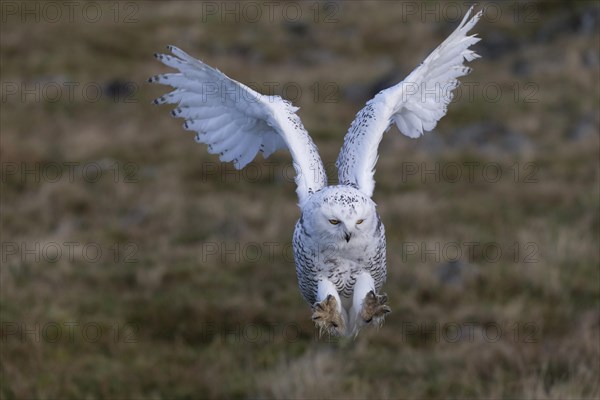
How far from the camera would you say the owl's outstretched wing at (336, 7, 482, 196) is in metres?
4.15

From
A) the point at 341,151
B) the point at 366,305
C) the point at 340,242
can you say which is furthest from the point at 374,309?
the point at 341,151

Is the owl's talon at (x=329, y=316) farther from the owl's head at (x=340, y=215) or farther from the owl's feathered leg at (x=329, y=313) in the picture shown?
the owl's head at (x=340, y=215)

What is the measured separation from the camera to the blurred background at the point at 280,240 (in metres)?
8.73

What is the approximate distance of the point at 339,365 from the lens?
8.65m

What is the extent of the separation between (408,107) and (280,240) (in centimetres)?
831

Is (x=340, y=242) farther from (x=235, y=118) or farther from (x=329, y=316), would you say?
(x=235, y=118)

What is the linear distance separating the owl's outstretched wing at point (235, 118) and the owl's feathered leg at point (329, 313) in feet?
1.74

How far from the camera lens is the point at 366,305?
356 cm

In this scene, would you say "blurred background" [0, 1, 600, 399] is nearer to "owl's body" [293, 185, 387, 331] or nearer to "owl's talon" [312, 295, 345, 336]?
"owl's body" [293, 185, 387, 331]

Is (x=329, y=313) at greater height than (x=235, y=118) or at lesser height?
lesser

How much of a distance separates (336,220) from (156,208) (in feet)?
36.8

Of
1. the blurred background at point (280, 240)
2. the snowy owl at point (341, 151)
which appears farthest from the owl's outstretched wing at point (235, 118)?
the blurred background at point (280, 240)

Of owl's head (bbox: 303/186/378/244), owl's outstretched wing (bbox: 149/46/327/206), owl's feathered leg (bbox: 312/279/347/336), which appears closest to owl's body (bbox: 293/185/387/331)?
owl's head (bbox: 303/186/378/244)

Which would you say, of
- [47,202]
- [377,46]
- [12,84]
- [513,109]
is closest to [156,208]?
[47,202]
